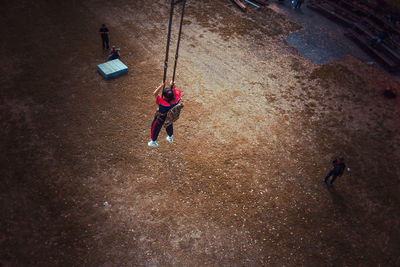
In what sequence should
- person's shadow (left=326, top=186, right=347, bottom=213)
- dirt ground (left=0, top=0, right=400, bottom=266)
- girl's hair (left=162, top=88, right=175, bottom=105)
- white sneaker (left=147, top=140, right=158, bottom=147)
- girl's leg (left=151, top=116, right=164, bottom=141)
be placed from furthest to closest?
white sneaker (left=147, top=140, right=158, bottom=147)
person's shadow (left=326, top=186, right=347, bottom=213)
girl's leg (left=151, top=116, right=164, bottom=141)
dirt ground (left=0, top=0, right=400, bottom=266)
girl's hair (left=162, top=88, right=175, bottom=105)

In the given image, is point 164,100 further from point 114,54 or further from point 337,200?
point 337,200

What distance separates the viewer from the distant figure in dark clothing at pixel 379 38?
1789cm

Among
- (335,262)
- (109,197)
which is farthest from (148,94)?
(335,262)

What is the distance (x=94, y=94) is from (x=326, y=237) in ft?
37.1

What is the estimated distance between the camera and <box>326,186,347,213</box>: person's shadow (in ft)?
31.8

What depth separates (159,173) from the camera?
31.9ft

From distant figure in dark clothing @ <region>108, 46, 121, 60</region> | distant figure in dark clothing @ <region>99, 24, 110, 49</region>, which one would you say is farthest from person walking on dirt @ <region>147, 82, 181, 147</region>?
distant figure in dark clothing @ <region>99, 24, 110, 49</region>

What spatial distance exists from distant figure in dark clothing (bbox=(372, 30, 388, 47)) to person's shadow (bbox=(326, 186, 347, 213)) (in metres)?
13.6

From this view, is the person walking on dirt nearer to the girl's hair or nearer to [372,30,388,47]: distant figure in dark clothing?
the girl's hair

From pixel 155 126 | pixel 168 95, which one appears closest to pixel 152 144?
pixel 155 126

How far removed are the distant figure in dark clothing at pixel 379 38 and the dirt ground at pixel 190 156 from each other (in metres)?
3.08

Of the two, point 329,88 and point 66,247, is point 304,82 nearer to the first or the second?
point 329,88

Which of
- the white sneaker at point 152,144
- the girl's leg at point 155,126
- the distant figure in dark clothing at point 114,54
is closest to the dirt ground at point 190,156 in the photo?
the white sneaker at point 152,144

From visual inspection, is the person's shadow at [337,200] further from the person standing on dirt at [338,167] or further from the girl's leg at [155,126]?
the girl's leg at [155,126]
